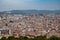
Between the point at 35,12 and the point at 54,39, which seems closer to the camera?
the point at 54,39

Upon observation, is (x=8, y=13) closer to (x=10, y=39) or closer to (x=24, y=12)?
(x=24, y=12)

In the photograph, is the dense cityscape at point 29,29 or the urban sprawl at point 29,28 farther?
the urban sprawl at point 29,28

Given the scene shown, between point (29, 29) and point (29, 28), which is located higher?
point (29, 29)

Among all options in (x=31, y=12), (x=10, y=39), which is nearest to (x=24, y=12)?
(x=31, y=12)

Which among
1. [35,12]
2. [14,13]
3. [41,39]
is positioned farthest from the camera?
[35,12]

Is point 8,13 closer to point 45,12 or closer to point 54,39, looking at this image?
point 45,12

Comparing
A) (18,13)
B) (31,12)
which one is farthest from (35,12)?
(18,13)

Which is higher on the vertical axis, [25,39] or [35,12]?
[25,39]

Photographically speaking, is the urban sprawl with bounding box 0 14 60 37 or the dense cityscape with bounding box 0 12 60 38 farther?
the urban sprawl with bounding box 0 14 60 37

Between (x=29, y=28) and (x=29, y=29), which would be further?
(x=29, y=28)

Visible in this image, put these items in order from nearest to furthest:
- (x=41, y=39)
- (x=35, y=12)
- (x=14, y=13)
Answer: (x=41, y=39), (x=14, y=13), (x=35, y=12)
